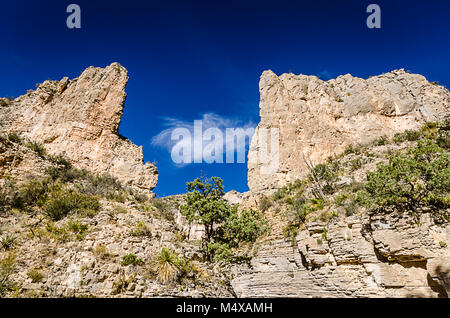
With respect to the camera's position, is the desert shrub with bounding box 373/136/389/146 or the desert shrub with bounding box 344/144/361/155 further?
the desert shrub with bounding box 344/144/361/155

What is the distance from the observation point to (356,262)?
10.9m

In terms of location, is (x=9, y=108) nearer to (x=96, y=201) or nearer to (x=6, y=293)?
(x=96, y=201)

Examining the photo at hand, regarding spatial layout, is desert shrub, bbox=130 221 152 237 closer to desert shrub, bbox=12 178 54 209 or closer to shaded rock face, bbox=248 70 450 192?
desert shrub, bbox=12 178 54 209

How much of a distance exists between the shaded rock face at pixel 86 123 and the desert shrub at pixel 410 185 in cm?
1818

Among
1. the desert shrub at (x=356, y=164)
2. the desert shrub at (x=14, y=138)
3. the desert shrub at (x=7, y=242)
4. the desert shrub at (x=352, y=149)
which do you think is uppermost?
the desert shrub at (x=352, y=149)

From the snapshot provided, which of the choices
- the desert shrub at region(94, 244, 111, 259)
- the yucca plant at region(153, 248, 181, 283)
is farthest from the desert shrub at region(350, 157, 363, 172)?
the desert shrub at region(94, 244, 111, 259)

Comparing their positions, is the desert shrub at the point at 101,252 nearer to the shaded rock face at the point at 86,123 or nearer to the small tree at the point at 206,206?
Answer: the small tree at the point at 206,206

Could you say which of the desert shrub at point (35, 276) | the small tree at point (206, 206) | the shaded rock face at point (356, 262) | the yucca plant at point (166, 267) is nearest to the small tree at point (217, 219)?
the small tree at point (206, 206)

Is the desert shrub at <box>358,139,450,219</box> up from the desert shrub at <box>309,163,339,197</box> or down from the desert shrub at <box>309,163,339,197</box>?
down

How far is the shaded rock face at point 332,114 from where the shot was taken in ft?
91.8

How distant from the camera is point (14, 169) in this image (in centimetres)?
1289

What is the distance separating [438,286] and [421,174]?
476 centimetres

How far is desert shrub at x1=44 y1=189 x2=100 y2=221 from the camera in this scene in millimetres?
10594

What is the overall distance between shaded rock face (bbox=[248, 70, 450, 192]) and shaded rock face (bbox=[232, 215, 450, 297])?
44.5ft
